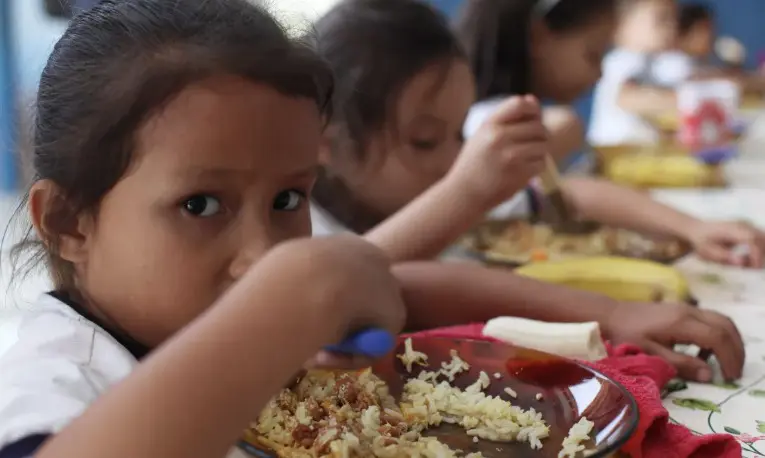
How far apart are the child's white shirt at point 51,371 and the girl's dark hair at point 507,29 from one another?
132 centimetres

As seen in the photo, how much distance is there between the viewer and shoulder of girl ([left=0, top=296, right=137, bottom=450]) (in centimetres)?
45

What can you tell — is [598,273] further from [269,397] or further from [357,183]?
[269,397]

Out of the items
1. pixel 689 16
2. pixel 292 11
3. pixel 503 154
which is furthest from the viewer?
pixel 689 16

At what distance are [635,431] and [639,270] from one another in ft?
1.65

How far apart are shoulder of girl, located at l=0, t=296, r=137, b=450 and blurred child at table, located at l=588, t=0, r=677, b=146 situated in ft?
5.65

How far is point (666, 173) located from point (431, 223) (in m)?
0.97

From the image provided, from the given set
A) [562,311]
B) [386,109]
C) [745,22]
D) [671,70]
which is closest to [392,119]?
[386,109]

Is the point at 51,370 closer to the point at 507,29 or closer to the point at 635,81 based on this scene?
the point at 507,29

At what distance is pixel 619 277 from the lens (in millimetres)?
969

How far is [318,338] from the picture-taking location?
44 cm

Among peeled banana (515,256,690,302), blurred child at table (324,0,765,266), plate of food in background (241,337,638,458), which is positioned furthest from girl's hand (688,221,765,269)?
plate of food in background (241,337,638,458)

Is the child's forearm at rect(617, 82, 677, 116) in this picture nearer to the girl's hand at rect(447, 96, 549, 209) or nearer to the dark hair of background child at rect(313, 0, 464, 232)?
the dark hair of background child at rect(313, 0, 464, 232)

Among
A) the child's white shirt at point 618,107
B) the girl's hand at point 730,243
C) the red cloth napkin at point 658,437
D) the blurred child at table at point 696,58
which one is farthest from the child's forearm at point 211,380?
the blurred child at table at point 696,58

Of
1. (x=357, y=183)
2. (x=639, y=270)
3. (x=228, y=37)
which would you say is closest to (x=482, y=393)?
(x=228, y=37)
